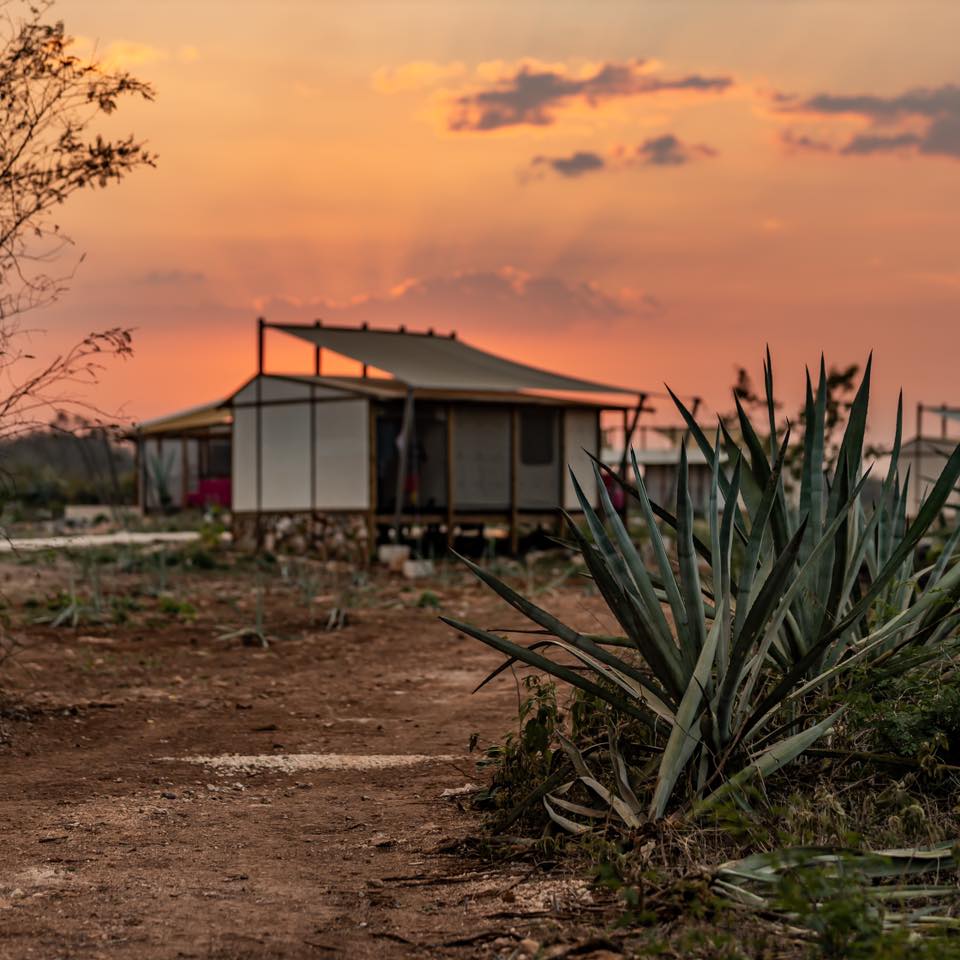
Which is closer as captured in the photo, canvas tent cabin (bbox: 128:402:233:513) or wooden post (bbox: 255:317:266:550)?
wooden post (bbox: 255:317:266:550)

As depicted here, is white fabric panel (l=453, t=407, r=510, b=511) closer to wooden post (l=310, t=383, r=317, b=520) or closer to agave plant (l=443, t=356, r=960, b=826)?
wooden post (l=310, t=383, r=317, b=520)

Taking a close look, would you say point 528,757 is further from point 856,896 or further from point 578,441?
point 578,441

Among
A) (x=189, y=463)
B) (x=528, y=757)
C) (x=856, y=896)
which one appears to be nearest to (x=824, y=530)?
(x=528, y=757)

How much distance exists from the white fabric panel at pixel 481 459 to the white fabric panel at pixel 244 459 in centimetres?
343

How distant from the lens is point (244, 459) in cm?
2245

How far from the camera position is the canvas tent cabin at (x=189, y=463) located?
97.1 ft

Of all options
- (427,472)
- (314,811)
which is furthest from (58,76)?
(427,472)

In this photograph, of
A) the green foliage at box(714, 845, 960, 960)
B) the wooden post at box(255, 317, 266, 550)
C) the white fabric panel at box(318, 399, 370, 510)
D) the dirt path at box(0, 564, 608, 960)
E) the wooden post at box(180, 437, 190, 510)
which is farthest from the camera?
the wooden post at box(180, 437, 190, 510)

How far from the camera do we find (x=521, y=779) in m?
5.29

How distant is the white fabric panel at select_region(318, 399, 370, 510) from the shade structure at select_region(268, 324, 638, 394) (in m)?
0.85

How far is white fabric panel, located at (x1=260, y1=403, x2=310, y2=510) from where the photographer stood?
21.2 metres

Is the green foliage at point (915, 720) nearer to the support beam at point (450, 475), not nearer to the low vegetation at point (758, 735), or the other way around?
the low vegetation at point (758, 735)

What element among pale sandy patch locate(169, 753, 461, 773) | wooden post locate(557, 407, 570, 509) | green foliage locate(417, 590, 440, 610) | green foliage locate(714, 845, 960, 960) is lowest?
pale sandy patch locate(169, 753, 461, 773)

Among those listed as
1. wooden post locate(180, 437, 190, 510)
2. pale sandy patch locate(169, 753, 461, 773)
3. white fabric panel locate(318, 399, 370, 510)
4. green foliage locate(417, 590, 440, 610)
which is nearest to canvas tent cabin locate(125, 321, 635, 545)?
white fabric panel locate(318, 399, 370, 510)
